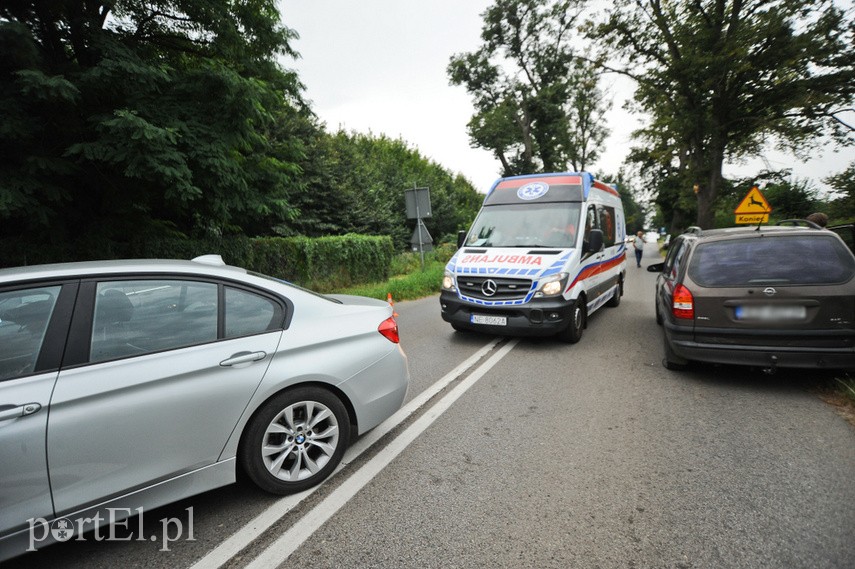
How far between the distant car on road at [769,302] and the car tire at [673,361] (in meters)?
0.19

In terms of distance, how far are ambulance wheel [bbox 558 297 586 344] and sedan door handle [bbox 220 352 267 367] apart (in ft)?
15.0

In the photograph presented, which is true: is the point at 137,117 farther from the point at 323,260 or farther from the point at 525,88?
the point at 525,88

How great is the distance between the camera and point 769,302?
13.3 feet

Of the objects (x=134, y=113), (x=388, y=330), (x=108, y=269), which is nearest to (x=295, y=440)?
(x=388, y=330)

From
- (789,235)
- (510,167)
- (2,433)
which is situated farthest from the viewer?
(510,167)

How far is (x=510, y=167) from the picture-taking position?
34500 millimetres

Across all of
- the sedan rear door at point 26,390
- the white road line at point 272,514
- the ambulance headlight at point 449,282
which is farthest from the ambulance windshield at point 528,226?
the sedan rear door at point 26,390

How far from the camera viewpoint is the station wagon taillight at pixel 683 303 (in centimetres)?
440

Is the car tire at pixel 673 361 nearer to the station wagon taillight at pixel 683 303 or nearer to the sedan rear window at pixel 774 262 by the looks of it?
the station wagon taillight at pixel 683 303

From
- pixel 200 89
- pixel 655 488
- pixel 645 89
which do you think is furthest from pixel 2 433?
pixel 645 89

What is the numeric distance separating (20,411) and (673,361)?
553cm

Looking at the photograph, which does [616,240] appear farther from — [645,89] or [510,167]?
[510,167]

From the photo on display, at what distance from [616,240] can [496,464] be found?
744 centimetres

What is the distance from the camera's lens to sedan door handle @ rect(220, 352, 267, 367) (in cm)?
247
